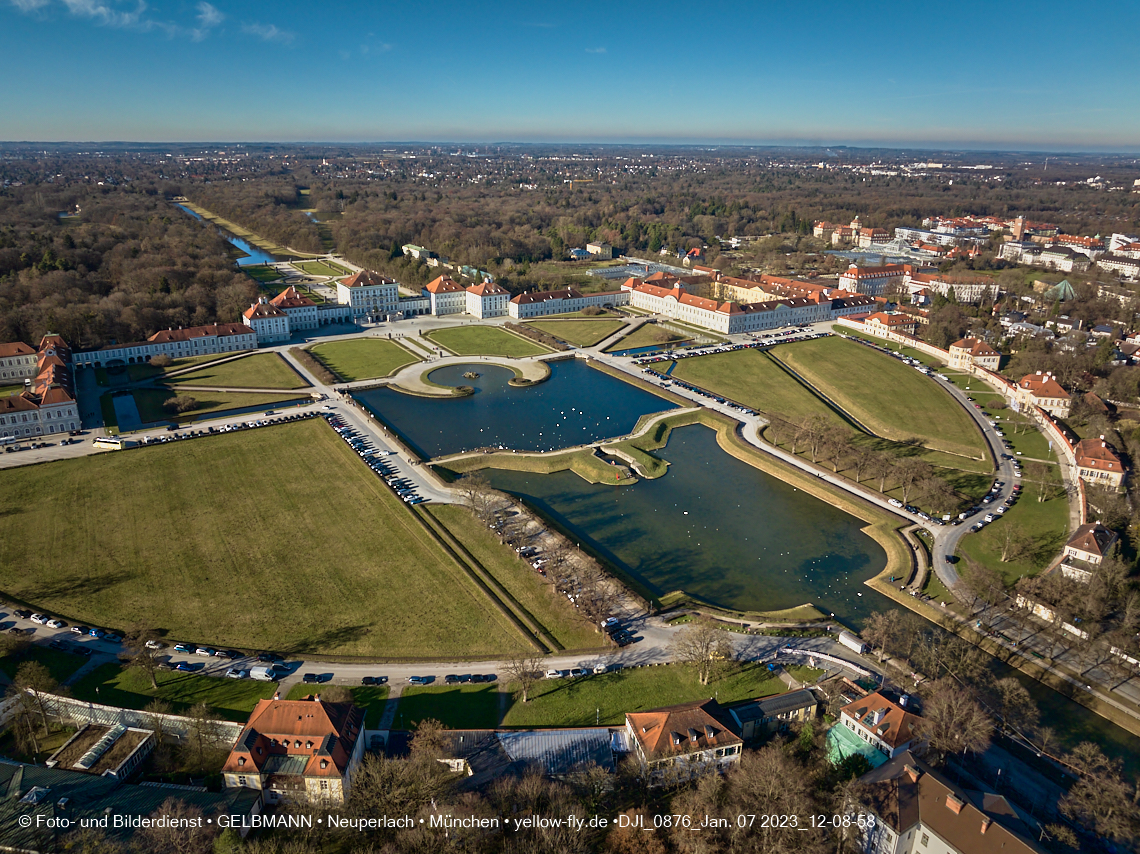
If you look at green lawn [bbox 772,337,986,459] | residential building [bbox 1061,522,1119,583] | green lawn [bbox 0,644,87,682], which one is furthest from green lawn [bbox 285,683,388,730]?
green lawn [bbox 772,337,986,459]

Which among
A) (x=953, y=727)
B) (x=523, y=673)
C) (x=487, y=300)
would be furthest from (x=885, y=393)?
(x=487, y=300)

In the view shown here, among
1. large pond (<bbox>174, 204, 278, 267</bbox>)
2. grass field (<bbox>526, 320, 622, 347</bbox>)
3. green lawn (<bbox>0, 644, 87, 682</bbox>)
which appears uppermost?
large pond (<bbox>174, 204, 278, 267</bbox>)

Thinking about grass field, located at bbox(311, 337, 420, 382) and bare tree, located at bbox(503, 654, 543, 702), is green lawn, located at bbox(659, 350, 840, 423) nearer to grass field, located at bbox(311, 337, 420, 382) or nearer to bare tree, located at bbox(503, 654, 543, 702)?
grass field, located at bbox(311, 337, 420, 382)

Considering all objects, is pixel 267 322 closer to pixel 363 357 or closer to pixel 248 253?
pixel 363 357

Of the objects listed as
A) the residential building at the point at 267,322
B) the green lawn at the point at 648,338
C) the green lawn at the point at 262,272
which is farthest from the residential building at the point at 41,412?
the green lawn at the point at 262,272

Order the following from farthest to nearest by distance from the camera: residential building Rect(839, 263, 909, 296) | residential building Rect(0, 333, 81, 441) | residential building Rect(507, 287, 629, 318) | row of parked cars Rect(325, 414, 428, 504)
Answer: residential building Rect(839, 263, 909, 296) → residential building Rect(507, 287, 629, 318) → residential building Rect(0, 333, 81, 441) → row of parked cars Rect(325, 414, 428, 504)

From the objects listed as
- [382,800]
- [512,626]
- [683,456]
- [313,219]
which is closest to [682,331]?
[683,456]
